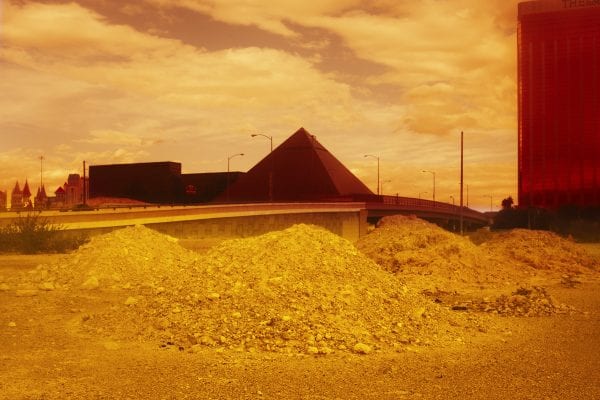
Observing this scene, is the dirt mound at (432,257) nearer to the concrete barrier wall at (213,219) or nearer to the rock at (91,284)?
the rock at (91,284)

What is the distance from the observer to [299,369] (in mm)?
10328

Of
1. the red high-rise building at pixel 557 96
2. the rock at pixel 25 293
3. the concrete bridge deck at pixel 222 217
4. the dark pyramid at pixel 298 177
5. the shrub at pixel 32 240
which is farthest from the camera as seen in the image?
the red high-rise building at pixel 557 96

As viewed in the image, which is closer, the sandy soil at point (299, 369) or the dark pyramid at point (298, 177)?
the sandy soil at point (299, 369)

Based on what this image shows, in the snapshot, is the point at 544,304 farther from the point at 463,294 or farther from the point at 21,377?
the point at 21,377

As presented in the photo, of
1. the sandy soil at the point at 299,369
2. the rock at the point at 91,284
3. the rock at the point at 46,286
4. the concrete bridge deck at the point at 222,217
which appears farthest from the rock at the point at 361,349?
the concrete bridge deck at the point at 222,217

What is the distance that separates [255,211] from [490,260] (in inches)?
1259

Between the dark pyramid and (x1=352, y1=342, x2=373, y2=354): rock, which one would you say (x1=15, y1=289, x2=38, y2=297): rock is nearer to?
(x1=352, y1=342, x2=373, y2=354): rock

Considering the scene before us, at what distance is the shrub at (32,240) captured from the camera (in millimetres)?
31984

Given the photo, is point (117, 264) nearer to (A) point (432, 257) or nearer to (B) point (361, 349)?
(B) point (361, 349)

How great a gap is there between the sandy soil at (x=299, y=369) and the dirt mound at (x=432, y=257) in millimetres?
9859

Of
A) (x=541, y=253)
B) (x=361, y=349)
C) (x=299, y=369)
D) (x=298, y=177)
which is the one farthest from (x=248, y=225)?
(x=298, y=177)

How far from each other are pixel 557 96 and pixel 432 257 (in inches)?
6044

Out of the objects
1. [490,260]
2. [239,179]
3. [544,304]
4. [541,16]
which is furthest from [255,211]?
[541,16]

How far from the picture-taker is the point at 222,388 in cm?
921
